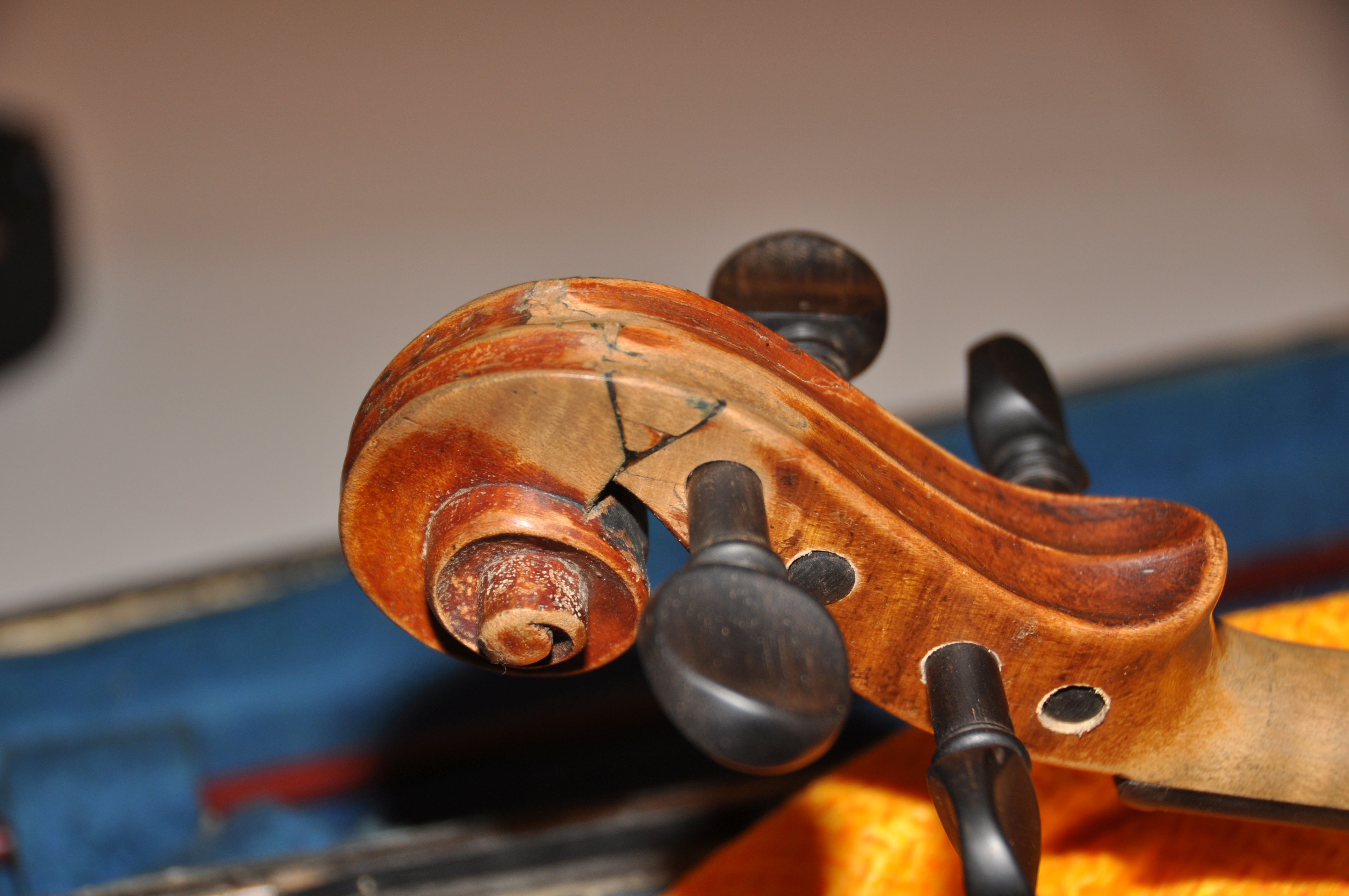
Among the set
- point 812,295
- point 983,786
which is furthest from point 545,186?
point 983,786

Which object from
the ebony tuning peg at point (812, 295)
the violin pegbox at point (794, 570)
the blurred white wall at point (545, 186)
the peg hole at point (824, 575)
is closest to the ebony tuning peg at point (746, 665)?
the violin pegbox at point (794, 570)

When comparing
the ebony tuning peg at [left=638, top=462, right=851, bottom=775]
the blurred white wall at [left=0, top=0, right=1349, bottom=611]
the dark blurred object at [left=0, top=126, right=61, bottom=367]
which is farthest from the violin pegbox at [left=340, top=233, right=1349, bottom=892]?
the dark blurred object at [left=0, top=126, right=61, bottom=367]

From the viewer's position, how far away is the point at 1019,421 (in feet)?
2.06

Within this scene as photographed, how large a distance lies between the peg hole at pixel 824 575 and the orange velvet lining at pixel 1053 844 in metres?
0.24

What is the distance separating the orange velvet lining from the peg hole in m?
0.24

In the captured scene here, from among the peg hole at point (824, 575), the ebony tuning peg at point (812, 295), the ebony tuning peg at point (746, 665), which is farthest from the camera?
the ebony tuning peg at point (812, 295)

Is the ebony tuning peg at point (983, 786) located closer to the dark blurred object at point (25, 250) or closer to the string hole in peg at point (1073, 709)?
the string hole in peg at point (1073, 709)

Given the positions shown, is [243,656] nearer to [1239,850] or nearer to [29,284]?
[1239,850]

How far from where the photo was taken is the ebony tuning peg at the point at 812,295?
593 mm

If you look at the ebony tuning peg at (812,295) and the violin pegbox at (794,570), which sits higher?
the ebony tuning peg at (812,295)

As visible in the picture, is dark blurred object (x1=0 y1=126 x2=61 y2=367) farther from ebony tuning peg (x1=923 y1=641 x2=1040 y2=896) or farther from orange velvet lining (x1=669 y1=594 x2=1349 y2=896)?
ebony tuning peg (x1=923 y1=641 x2=1040 y2=896)

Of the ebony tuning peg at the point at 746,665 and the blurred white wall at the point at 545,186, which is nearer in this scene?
the ebony tuning peg at the point at 746,665

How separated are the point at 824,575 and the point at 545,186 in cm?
200

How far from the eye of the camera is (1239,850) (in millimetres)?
652
